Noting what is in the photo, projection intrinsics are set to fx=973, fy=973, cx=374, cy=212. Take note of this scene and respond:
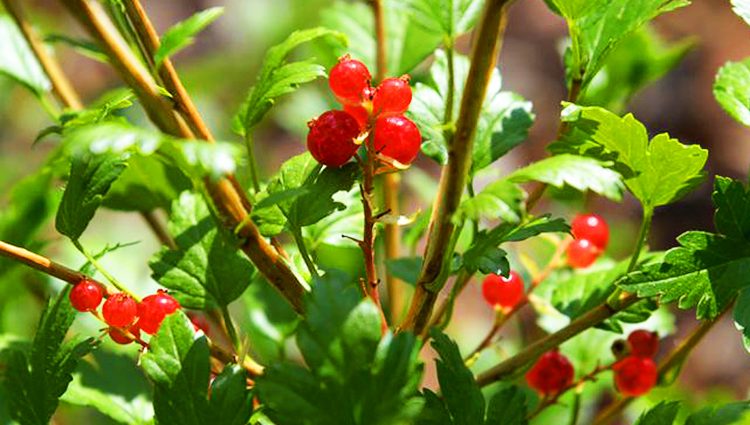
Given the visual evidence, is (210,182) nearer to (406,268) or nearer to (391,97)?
(391,97)

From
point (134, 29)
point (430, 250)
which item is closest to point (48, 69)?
point (134, 29)

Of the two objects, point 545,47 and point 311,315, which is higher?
point 545,47

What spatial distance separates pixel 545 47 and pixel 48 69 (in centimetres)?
288

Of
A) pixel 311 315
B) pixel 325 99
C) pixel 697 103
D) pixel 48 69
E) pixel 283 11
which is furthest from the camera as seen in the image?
pixel 697 103

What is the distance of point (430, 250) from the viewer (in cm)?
94

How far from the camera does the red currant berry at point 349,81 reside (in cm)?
94

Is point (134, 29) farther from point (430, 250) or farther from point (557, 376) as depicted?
point (557, 376)

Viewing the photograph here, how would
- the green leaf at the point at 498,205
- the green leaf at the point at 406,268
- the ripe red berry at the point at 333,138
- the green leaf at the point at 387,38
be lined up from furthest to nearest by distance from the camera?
1. the green leaf at the point at 387,38
2. the green leaf at the point at 406,268
3. the ripe red berry at the point at 333,138
4. the green leaf at the point at 498,205

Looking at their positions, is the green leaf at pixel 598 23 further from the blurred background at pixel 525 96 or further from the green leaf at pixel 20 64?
the blurred background at pixel 525 96

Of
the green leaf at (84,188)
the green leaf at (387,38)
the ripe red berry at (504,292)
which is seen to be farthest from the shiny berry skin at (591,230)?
the green leaf at (84,188)

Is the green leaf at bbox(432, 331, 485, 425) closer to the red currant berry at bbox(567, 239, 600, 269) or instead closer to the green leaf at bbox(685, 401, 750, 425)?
the green leaf at bbox(685, 401, 750, 425)

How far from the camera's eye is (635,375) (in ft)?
4.13

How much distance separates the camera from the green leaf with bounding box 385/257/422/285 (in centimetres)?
127

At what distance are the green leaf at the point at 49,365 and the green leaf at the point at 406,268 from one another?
0.42 meters
